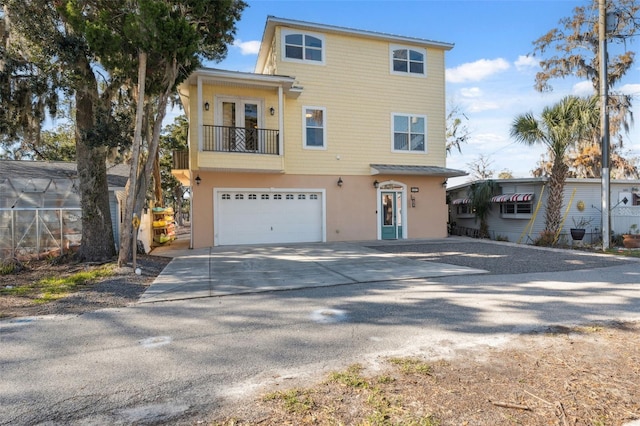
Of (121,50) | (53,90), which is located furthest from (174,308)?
(53,90)

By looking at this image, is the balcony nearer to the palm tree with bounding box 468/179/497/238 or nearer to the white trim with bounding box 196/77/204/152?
the white trim with bounding box 196/77/204/152

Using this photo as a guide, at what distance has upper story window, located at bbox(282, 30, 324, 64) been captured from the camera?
1421 centimetres

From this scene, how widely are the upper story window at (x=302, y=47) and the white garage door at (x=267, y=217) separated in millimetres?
5292

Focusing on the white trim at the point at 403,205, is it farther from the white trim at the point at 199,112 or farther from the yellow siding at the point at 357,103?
the white trim at the point at 199,112

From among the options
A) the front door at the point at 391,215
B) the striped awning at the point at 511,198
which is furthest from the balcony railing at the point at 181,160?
the striped awning at the point at 511,198

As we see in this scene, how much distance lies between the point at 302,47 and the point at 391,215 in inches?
305

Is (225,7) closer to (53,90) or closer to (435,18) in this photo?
(53,90)

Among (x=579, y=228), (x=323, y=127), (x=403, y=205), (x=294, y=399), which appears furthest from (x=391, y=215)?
(x=294, y=399)

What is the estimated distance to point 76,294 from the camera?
6309mm

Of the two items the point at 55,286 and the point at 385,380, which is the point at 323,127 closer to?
the point at 55,286

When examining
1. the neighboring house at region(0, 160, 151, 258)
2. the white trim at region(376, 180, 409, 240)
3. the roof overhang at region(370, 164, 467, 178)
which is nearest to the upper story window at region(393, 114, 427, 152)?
the roof overhang at region(370, 164, 467, 178)

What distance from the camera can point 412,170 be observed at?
15031 mm

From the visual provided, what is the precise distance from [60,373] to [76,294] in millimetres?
3574

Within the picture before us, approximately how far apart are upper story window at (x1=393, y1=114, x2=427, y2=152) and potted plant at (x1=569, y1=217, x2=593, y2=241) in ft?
22.1
